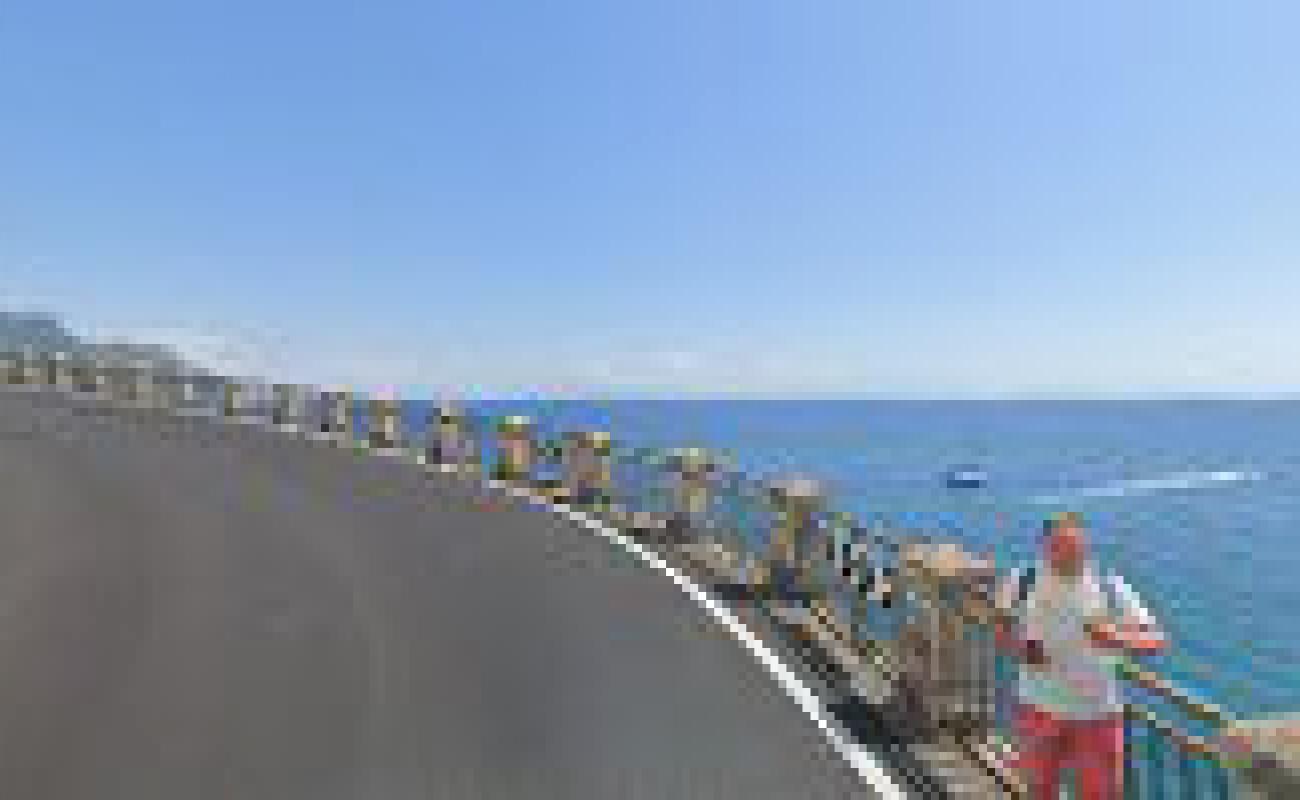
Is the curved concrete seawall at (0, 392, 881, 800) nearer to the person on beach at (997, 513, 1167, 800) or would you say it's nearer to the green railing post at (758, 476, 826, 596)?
the green railing post at (758, 476, 826, 596)

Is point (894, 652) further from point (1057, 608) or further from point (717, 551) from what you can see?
point (717, 551)

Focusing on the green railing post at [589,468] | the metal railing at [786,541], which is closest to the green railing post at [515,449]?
the metal railing at [786,541]

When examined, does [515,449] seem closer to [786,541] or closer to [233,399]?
[786,541]

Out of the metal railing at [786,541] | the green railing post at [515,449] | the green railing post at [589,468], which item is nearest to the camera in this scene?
the metal railing at [786,541]

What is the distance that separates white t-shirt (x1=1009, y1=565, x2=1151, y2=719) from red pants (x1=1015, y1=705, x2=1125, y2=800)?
7 centimetres

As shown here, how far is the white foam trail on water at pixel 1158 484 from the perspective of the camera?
128375 millimetres

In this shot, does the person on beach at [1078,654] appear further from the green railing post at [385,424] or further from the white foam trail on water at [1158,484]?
the white foam trail on water at [1158,484]

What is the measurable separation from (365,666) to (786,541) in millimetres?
5379

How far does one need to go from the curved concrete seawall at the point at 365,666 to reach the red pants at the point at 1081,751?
3.51 ft

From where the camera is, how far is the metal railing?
695 cm

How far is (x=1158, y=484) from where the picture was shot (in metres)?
139

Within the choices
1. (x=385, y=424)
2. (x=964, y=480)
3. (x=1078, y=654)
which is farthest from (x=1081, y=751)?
(x=964, y=480)

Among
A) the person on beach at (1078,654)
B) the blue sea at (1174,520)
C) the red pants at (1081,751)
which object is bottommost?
the blue sea at (1174,520)

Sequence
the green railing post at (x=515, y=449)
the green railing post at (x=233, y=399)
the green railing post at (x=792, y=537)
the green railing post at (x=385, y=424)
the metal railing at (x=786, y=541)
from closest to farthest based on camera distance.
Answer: the metal railing at (x=786, y=541)
the green railing post at (x=792, y=537)
the green railing post at (x=515, y=449)
the green railing post at (x=385, y=424)
the green railing post at (x=233, y=399)
